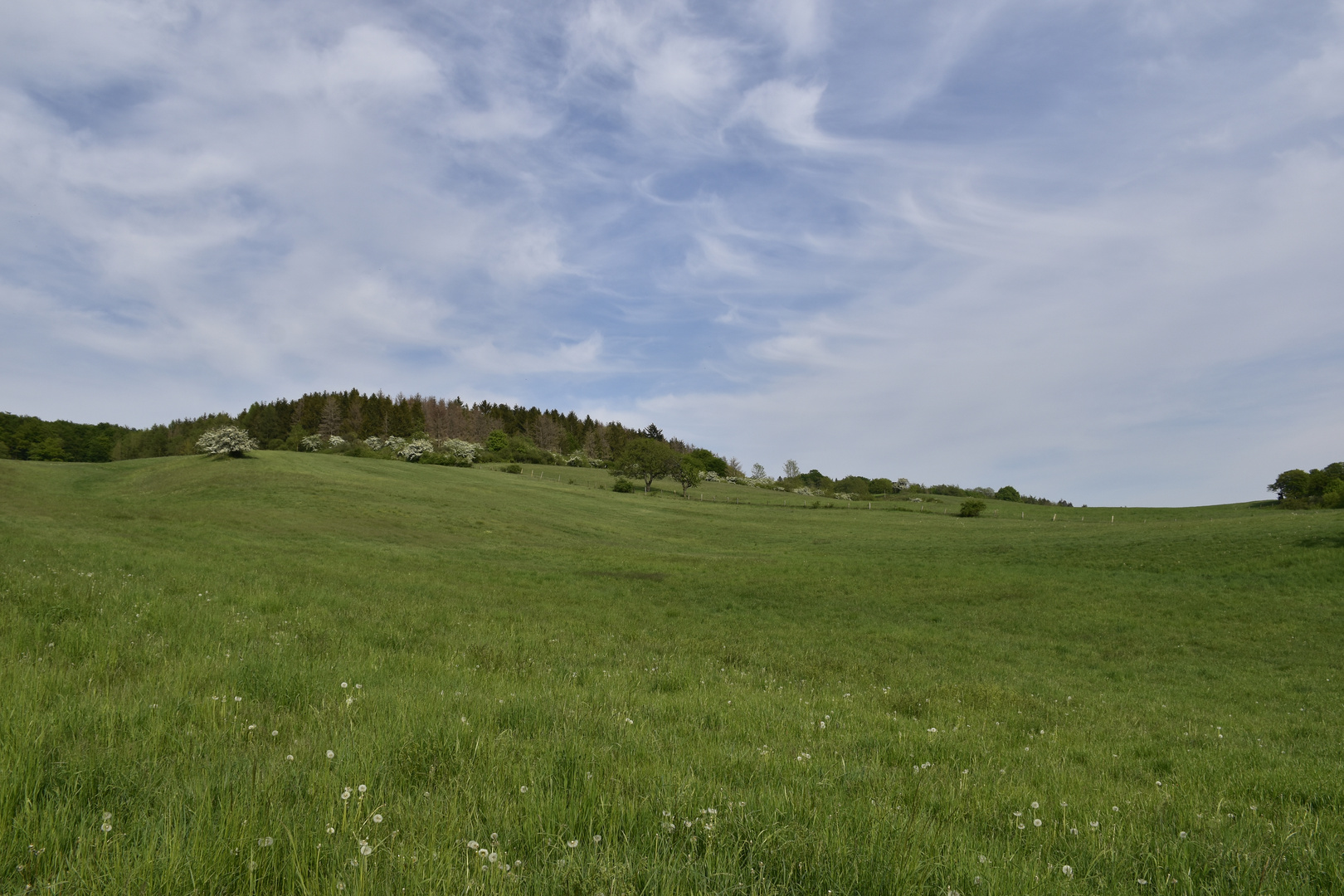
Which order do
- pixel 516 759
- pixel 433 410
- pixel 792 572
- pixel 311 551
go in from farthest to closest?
1. pixel 433 410
2. pixel 792 572
3. pixel 311 551
4. pixel 516 759

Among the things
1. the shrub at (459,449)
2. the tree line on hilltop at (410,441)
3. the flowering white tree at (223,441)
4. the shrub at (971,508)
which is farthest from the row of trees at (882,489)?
the flowering white tree at (223,441)

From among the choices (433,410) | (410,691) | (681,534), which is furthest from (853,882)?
(433,410)

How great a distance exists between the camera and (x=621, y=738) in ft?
19.1

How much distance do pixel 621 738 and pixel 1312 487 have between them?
109 meters

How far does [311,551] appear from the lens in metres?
29.8

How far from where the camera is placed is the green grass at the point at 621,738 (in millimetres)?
3307

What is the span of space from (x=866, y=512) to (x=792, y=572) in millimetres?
58780

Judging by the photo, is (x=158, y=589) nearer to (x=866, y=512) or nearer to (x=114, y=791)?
(x=114, y=791)

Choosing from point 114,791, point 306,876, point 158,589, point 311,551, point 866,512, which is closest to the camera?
point 306,876

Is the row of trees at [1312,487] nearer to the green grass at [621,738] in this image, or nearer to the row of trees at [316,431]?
the green grass at [621,738]

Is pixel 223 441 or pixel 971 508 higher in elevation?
pixel 223 441

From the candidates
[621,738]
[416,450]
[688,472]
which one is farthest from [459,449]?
[621,738]

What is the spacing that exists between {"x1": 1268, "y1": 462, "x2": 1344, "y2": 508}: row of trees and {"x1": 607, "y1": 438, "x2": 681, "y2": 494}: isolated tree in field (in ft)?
269

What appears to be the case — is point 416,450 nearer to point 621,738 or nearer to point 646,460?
point 646,460
